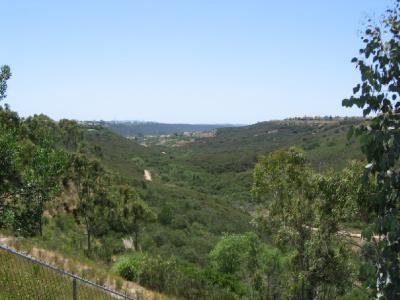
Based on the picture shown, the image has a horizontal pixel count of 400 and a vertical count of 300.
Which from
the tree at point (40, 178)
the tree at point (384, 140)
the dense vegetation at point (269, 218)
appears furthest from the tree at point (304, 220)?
the tree at point (384, 140)

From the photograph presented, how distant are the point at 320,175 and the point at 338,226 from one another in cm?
206

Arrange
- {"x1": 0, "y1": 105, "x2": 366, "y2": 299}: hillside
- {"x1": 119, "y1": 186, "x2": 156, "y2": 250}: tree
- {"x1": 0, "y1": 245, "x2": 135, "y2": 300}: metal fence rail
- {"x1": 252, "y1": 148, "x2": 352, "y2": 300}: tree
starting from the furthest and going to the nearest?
{"x1": 119, "y1": 186, "x2": 156, "y2": 250}: tree
{"x1": 252, "y1": 148, "x2": 352, "y2": 300}: tree
{"x1": 0, "y1": 105, "x2": 366, "y2": 299}: hillside
{"x1": 0, "y1": 245, "x2": 135, "y2": 300}: metal fence rail

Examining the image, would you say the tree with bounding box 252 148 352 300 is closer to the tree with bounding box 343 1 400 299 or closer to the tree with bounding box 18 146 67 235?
the tree with bounding box 18 146 67 235

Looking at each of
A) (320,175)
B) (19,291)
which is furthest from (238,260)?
(19,291)

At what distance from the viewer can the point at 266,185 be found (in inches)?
725

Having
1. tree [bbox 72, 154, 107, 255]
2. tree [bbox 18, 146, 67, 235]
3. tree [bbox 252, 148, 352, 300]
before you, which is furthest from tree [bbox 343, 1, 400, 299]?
tree [bbox 72, 154, 107, 255]

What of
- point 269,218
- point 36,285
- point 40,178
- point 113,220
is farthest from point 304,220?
point 113,220

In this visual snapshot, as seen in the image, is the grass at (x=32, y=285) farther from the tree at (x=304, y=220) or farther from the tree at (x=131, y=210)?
the tree at (x=131, y=210)

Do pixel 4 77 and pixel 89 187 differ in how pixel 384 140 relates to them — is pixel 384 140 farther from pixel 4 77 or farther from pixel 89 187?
pixel 89 187

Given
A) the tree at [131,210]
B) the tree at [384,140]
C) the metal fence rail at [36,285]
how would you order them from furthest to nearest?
1. the tree at [131,210]
2. the metal fence rail at [36,285]
3. the tree at [384,140]

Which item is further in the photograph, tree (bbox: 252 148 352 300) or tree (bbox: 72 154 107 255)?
tree (bbox: 72 154 107 255)

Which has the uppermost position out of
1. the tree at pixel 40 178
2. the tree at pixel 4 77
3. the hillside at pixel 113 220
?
the tree at pixel 4 77

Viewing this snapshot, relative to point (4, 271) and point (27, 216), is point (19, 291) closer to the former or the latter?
point (4, 271)

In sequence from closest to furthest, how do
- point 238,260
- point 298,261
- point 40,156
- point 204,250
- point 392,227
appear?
point 392,227, point 40,156, point 298,261, point 238,260, point 204,250
